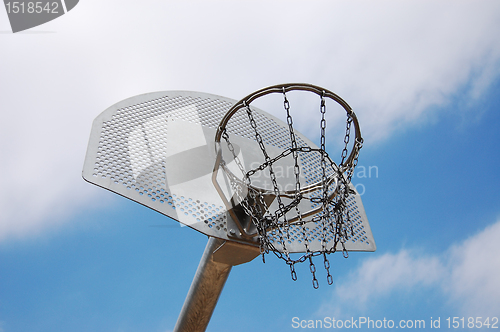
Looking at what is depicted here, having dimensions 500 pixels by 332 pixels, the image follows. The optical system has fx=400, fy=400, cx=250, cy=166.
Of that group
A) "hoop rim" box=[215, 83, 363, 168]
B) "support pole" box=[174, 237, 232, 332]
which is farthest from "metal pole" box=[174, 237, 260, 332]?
"hoop rim" box=[215, 83, 363, 168]

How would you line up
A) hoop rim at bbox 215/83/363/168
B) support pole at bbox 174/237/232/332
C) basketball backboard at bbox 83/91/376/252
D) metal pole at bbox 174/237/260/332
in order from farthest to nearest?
support pole at bbox 174/237/232/332 → metal pole at bbox 174/237/260/332 → basketball backboard at bbox 83/91/376/252 → hoop rim at bbox 215/83/363/168

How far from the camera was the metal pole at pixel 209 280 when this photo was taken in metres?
2.97

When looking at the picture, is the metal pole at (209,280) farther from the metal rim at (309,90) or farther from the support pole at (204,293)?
the metal rim at (309,90)

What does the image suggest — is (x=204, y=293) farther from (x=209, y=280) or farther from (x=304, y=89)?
(x=304, y=89)

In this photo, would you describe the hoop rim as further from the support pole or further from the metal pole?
the support pole

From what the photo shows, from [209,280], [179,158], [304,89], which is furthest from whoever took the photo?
[209,280]

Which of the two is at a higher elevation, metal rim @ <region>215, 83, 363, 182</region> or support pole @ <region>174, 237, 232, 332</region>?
metal rim @ <region>215, 83, 363, 182</region>

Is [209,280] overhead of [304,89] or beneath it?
beneath

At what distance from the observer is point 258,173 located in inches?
123

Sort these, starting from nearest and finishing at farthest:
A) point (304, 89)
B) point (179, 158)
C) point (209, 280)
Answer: point (304, 89), point (179, 158), point (209, 280)

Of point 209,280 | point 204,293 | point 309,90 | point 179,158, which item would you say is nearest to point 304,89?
point 309,90

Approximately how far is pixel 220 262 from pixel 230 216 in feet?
1.43

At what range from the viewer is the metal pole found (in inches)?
117

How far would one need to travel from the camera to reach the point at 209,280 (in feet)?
10.7
